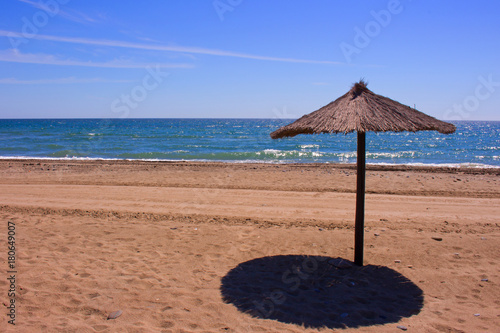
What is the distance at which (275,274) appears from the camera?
5.07 metres

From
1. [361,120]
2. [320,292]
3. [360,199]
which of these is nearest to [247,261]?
[320,292]

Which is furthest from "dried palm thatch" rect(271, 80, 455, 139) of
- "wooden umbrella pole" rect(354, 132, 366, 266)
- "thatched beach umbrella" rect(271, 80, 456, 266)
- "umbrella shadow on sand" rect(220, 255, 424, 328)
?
"umbrella shadow on sand" rect(220, 255, 424, 328)

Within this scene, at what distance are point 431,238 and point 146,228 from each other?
18.4 ft

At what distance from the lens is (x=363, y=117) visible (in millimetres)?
4758

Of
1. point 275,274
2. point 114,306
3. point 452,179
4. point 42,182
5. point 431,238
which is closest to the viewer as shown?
point 114,306

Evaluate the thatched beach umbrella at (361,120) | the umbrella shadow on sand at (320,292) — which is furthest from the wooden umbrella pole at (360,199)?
the umbrella shadow on sand at (320,292)

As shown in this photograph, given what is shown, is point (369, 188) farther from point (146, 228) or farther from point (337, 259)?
point (146, 228)

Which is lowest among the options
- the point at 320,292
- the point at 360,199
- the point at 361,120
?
the point at 320,292

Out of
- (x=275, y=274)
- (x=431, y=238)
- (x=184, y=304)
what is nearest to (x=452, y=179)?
(x=431, y=238)

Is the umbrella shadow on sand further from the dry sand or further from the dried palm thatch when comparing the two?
the dried palm thatch

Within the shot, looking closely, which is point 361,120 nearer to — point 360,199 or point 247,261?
point 360,199

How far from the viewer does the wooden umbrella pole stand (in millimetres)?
5012

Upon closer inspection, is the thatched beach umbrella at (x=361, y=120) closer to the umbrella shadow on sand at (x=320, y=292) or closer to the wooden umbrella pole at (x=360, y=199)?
the wooden umbrella pole at (x=360, y=199)

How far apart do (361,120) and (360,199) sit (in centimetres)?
120
